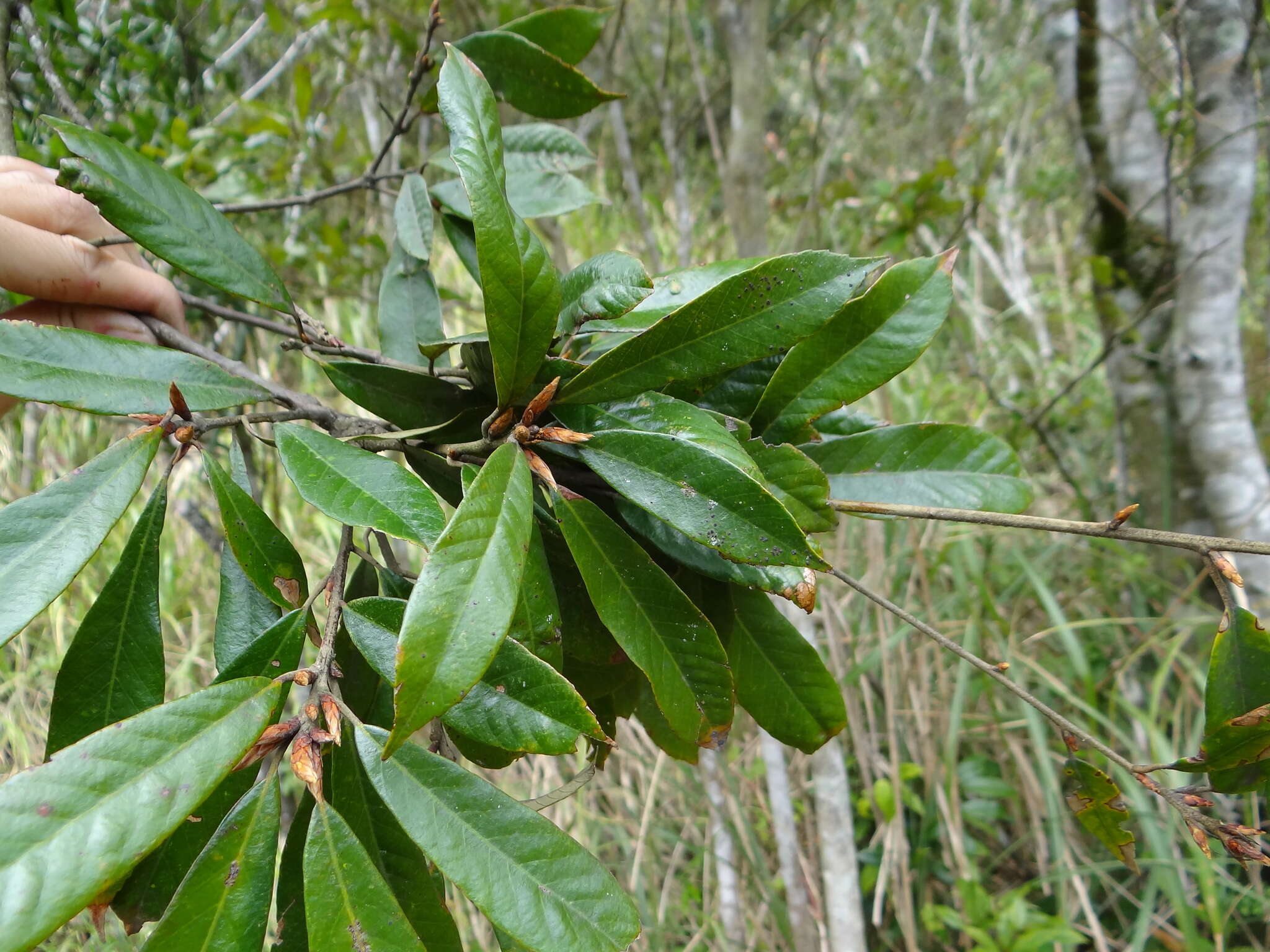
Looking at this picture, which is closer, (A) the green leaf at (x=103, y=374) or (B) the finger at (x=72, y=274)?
(A) the green leaf at (x=103, y=374)

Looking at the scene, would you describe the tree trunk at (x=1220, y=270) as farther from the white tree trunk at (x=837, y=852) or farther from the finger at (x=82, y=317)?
the finger at (x=82, y=317)

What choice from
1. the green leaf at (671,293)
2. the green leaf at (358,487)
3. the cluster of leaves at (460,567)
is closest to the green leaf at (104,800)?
the cluster of leaves at (460,567)

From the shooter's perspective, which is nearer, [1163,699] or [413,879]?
[413,879]

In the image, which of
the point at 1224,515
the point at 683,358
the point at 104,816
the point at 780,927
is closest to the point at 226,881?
the point at 104,816

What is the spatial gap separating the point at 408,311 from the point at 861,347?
405mm

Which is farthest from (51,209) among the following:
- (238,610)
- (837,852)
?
(837,852)

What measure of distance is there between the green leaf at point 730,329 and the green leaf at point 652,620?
77mm

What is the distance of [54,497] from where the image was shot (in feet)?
1.26

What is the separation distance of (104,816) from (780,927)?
1.27 m

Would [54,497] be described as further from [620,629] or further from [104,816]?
[620,629]

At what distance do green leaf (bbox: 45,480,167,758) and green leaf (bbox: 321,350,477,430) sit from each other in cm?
12

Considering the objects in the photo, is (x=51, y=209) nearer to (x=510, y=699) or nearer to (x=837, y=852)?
(x=510, y=699)

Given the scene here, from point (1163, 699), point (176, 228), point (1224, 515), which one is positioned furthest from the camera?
point (1163, 699)

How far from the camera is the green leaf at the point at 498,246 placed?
0.36m
